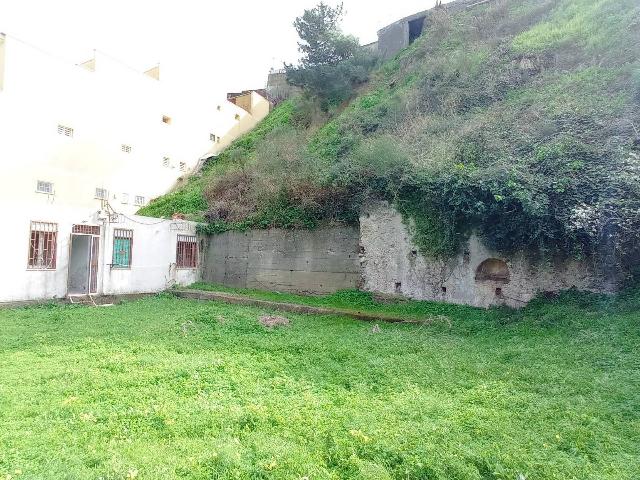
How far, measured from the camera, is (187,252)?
1419 centimetres

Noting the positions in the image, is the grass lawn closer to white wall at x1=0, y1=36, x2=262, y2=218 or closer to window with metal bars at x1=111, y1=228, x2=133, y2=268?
window with metal bars at x1=111, y1=228, x2=133, y2=268

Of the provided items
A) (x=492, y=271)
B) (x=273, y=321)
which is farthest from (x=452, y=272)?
(x=273, y=321)

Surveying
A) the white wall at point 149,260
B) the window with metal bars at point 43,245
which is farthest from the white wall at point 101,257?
the window with metal bars at point 43,245

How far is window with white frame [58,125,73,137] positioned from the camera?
1473 cm

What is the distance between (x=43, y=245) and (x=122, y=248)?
2.09 metres

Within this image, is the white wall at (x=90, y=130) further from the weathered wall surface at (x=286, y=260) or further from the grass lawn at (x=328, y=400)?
the grass lawn at (x=328, y=400)

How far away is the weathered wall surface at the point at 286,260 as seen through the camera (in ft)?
39.0

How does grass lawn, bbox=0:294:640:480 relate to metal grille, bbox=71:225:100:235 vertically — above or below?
below

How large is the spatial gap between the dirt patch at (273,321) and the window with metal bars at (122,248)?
5.53 metres

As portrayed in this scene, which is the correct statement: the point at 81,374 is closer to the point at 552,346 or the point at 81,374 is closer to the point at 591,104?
the point at 552,346

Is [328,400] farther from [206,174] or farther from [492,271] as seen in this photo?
[206,174]

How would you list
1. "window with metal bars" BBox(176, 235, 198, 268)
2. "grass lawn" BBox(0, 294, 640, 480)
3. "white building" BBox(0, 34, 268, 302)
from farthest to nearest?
1. "window with metal bars" BBox(176, 235, 198, 268)
2. "white building" BBox(0, 34, 268, 302)
3. "grass lawn" BBox(0, 294, 640, 480)

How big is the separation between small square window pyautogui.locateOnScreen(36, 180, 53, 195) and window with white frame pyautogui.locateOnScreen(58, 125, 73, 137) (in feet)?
6.22

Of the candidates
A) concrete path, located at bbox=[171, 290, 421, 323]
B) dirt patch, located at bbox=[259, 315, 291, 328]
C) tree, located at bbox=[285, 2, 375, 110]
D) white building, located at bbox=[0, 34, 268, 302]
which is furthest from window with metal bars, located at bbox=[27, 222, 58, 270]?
tree, located at bbox=[285, 2, 375, 110]
